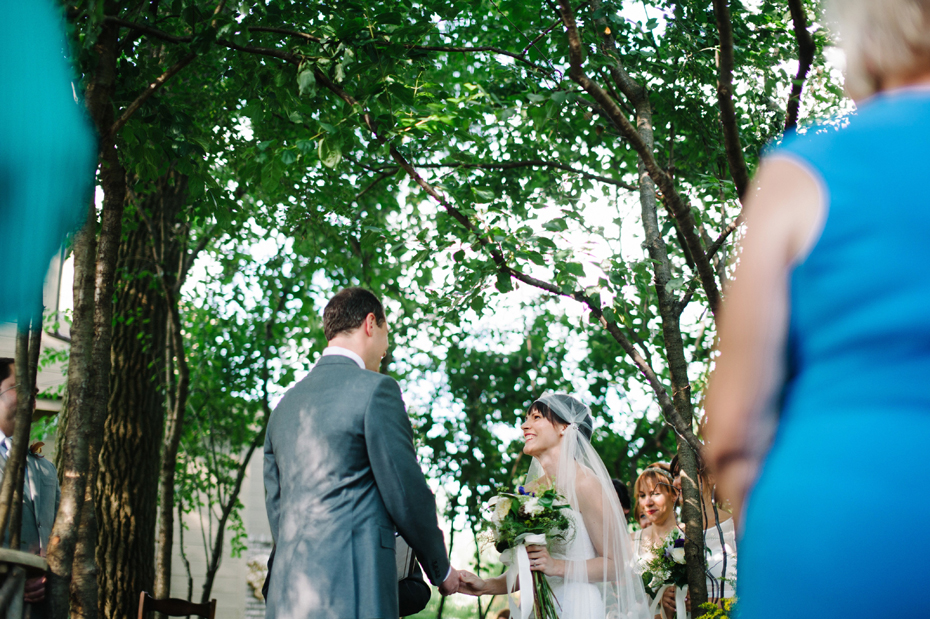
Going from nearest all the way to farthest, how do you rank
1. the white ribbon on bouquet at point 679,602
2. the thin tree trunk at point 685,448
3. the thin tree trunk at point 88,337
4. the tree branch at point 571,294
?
the thin tree trunk at point 88,337 → the tree branch at point 571,294 → the thin tree trunk at point 685,448 → the white ribbon on bouquet at point 679,602

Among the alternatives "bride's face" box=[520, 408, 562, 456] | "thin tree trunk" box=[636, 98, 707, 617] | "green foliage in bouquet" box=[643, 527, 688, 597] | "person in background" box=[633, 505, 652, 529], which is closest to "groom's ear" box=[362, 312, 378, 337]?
"thin tree trunk" box=[636, 98, 707, 617]

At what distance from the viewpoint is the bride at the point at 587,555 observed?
458 centimetres

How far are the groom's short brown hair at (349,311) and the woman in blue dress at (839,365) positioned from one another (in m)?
2.80

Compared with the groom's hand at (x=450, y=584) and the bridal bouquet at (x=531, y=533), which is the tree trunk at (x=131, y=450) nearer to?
the bridal bouquet at (x=531, y=533)

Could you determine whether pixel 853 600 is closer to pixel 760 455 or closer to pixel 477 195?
pixel 760 455

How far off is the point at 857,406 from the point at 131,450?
280 inches

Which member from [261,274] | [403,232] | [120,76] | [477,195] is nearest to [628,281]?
[477,195]

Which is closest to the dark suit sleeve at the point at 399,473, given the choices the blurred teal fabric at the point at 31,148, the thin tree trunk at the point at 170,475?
the blurred teal fabric at the point at 31,148

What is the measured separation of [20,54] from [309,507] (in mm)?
1990

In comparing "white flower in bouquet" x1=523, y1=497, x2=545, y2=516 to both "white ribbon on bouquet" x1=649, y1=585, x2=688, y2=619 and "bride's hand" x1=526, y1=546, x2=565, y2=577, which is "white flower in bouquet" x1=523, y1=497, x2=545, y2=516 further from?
"white ribbon on bouquet" x1=649, y1=585, x2=688, y2=619

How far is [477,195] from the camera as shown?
4.01m

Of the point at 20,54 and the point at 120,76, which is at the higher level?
the point at 120,76

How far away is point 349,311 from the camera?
3.69 m

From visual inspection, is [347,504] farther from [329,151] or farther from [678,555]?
[678,555]
